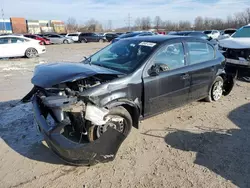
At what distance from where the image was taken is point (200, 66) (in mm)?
4715

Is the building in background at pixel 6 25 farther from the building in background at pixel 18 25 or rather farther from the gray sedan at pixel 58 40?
the gray sedan at pixel 58 40

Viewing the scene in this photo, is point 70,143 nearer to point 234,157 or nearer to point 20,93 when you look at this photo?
point 234,157

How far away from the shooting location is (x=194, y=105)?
5375 millimetres

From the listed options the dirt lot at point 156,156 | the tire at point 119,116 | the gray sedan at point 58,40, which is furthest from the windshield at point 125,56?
the gray sedan at point 58,40

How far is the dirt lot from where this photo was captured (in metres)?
2.83

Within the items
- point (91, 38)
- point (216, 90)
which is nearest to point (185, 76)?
point (216, 90)

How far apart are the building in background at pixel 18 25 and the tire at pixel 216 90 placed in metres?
76.0

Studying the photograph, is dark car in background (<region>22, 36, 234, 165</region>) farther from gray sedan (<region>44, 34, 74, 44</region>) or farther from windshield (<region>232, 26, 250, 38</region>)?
gray sedan (<region>44, 34, 74, 44</region>)

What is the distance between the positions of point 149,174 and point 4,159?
82.3 inches

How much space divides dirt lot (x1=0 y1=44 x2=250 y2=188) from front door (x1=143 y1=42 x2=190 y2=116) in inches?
18.4

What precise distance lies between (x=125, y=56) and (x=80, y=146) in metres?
2.00

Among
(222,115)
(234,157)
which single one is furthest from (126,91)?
(222,115)

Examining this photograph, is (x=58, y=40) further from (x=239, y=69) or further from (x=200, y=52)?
(x=200, y=52)

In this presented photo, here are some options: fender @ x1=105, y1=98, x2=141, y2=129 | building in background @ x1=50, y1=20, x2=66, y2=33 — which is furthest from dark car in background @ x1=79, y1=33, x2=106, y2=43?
building in background @ x1=50, y1=20, x2=66, y2=33
